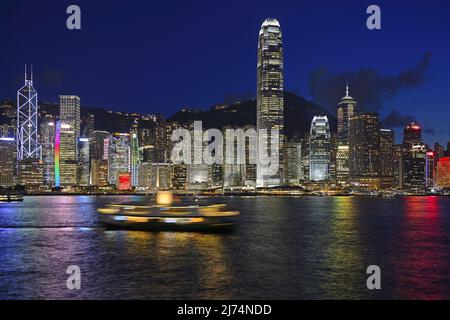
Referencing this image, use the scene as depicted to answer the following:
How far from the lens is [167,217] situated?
72438 mm

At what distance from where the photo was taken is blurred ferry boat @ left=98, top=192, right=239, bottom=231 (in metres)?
71.2

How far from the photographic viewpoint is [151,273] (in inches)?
1603

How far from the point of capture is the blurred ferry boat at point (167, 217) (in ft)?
234

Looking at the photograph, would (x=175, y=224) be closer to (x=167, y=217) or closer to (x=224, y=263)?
(x=167, y=217)

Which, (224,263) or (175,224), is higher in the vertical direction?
(175,224)

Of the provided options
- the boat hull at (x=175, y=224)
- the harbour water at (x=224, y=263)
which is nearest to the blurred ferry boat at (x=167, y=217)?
the boat hull at (x=175, y=224)

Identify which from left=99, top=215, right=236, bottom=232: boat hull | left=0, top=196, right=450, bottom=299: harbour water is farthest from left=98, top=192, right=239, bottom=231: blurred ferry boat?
left=0, top=196, right=450, bottom=299: harbour water

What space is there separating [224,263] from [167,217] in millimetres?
27819

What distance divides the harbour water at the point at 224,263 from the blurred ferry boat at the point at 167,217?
2048 millimetres

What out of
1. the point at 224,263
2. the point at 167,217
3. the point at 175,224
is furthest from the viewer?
the point at 167,217

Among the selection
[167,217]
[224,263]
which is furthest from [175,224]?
[224,263]

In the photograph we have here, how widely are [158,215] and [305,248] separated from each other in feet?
78.1

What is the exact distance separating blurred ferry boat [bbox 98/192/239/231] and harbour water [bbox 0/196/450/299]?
6.72ft
